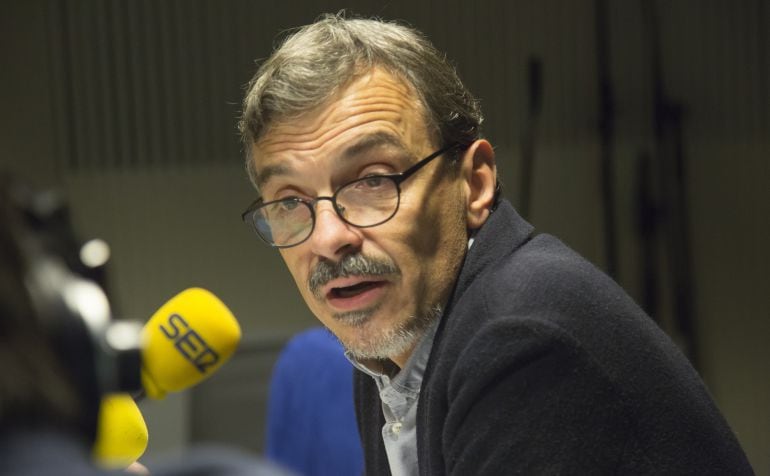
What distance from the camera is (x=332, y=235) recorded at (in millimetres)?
1532

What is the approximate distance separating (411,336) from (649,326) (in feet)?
1.09

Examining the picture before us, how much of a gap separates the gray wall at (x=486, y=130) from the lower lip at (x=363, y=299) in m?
2.40

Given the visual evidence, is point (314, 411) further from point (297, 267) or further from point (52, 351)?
point (52, 351)

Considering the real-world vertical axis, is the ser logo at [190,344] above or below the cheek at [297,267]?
above

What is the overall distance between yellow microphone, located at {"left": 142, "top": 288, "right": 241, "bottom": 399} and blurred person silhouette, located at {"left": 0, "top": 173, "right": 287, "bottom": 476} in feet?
1.05

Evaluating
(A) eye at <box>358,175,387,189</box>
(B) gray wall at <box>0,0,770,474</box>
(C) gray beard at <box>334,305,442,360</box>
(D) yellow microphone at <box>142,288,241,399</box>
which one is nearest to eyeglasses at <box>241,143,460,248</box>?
(A) eye at <box>358,175,387,189</box>

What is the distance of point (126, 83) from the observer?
461cm

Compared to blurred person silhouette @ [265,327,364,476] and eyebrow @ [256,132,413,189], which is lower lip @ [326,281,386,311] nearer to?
eyebrow @ [256,132,413,189]

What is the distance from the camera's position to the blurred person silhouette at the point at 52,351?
550mm

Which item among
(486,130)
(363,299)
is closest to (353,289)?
(363,299)

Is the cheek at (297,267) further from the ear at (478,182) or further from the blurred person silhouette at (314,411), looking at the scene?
the blurred person silhouette at (314,411)

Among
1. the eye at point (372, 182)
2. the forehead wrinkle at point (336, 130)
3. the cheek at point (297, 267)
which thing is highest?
the forehead wrinkle at point (336, 130)

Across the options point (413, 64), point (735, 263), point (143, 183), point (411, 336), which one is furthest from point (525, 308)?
point (735, 263)

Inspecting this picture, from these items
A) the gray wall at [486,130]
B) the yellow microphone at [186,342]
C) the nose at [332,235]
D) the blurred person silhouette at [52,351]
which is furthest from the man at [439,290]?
the gray wall at [486,130]
